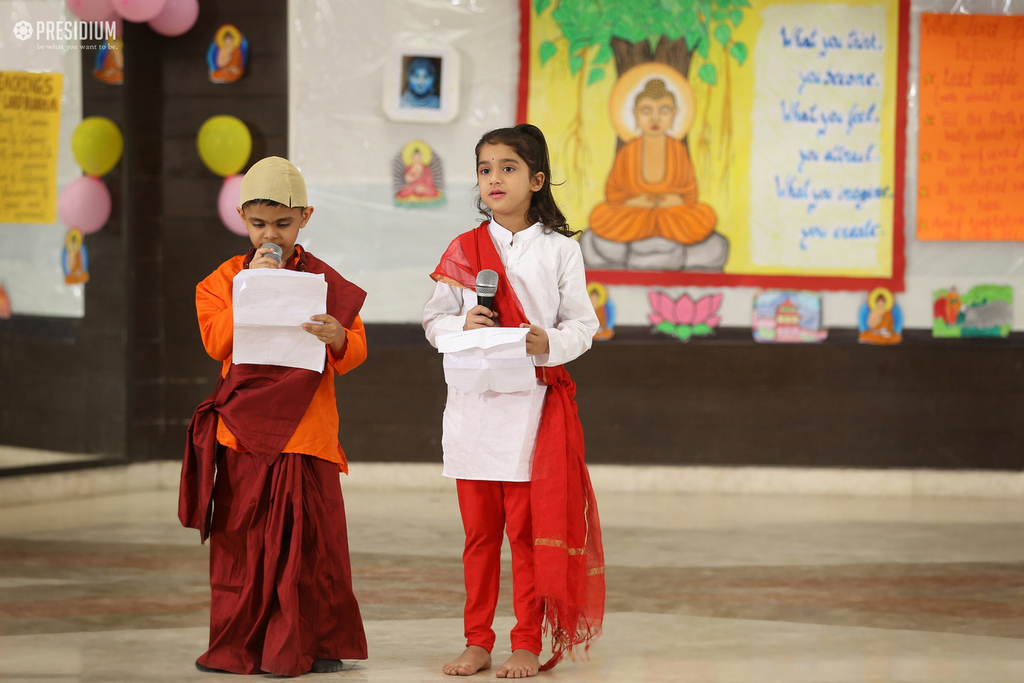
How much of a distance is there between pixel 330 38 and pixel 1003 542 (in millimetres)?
3629

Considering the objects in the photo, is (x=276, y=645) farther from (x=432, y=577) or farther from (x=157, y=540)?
(x=157, y=540)

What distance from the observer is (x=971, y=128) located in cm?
458

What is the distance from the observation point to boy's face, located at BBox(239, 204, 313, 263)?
2.16 metres

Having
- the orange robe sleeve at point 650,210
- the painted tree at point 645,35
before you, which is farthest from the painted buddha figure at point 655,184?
the painted tree at point 645,35

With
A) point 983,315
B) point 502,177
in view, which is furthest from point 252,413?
point 983,315

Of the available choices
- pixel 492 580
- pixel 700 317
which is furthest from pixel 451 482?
pixel 492 580

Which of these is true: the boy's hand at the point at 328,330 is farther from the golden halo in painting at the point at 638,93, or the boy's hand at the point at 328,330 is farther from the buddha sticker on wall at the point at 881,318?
the buddha sticker on wall at the point at 881,318

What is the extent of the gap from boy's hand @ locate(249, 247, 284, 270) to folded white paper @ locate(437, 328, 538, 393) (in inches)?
15.4

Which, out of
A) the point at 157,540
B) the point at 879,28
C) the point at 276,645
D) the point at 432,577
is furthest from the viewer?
the point at 879,28

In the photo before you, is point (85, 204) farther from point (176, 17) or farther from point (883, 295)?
point (883, 295)

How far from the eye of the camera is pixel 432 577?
10.1ft

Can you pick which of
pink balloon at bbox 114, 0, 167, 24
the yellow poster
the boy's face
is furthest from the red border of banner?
the boy's face

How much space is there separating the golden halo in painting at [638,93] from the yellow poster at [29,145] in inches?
99.8

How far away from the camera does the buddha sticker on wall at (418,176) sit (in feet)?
15.2
